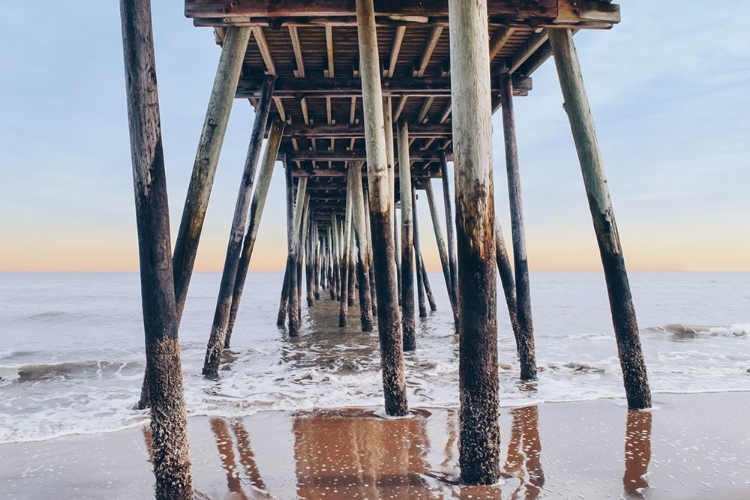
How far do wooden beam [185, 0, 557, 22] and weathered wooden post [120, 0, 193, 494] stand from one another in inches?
108

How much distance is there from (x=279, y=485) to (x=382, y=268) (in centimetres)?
210

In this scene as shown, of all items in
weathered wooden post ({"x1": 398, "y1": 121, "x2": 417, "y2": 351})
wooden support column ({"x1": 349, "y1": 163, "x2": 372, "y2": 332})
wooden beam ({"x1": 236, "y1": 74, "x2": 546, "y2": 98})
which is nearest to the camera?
wooden beam ({"x1": 236, "y1": 74, "x2": 546, "y2": 98})

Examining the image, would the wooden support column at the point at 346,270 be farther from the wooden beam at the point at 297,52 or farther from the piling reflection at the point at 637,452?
the piling reflection at the point at 637,452

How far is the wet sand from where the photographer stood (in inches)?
123

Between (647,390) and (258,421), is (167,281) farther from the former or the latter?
(647,390)

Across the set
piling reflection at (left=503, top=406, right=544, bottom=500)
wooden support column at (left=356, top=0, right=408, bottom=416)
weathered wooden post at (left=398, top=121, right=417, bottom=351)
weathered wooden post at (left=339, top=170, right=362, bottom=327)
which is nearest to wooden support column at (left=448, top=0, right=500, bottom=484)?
piling reflection at (left=503, top=406, right=544, bottom=500)

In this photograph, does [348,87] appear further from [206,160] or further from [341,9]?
[206,160]

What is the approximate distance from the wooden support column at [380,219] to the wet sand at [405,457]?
39 centimetres

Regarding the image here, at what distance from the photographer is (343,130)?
968 cm

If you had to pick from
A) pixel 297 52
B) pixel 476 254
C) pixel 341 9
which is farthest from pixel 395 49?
pixel 476 254

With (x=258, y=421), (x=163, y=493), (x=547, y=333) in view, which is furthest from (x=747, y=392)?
(x=547, y=333)

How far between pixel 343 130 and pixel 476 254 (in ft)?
23.8

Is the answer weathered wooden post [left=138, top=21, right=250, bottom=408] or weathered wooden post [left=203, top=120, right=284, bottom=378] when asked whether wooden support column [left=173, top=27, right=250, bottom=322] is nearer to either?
weathered wooden post [left=138, top=21, right=250, bottom=408]

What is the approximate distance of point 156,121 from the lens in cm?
267
